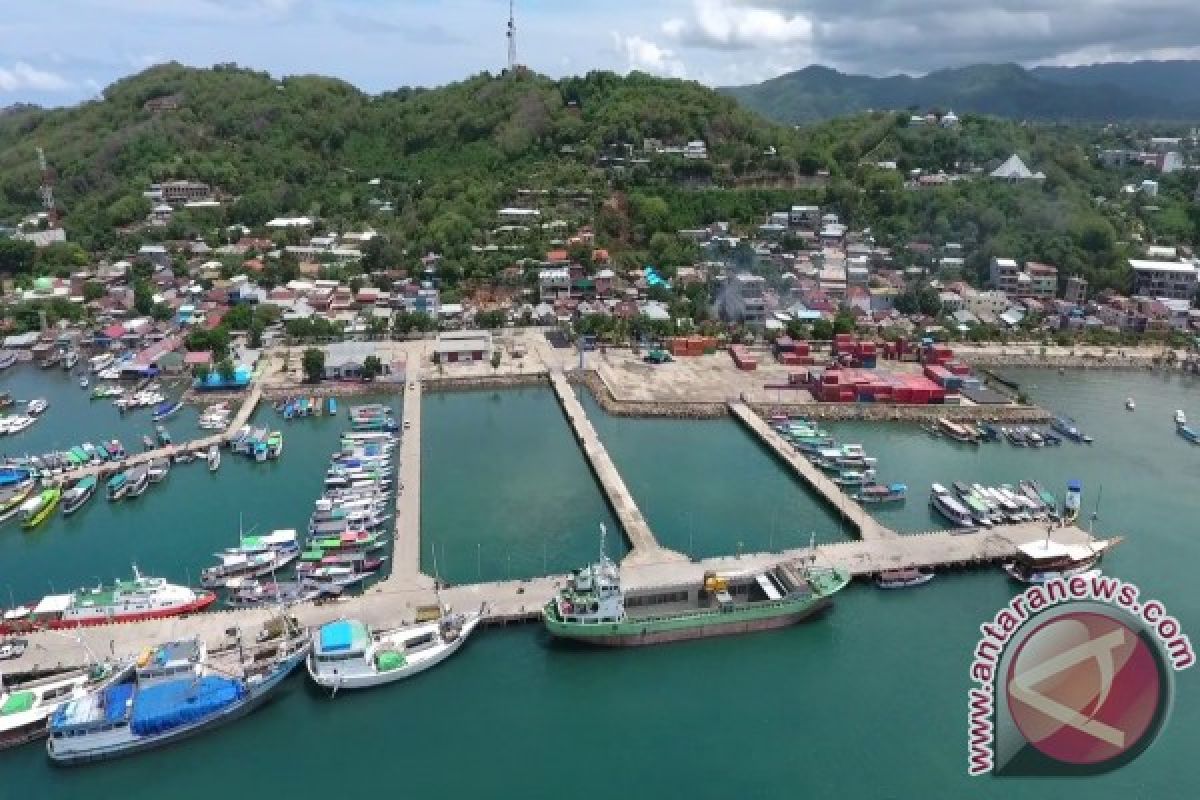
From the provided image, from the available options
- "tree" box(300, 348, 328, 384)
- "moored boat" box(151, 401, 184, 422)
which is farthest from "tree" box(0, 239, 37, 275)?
"tree" box(300, 348, 328, 384)

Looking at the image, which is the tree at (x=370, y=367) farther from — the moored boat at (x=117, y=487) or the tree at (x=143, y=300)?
the tree at (x=143, y=300)

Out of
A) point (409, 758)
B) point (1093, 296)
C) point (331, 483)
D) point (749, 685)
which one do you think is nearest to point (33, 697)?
point (409, 758)

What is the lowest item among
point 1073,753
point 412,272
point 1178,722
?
point 1178,722

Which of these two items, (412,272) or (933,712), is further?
(412,272)

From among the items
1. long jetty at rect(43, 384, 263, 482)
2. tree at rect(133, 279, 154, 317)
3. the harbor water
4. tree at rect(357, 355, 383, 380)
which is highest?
tree at rect(133, 279, 154, 317)

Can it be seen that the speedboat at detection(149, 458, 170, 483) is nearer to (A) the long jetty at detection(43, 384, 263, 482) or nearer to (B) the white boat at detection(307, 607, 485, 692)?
(A) the long jetty at detection(43, 384, 263, 482)

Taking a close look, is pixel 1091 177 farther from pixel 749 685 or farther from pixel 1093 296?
pixel 749 685

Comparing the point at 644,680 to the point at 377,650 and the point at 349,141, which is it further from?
Answer: the point at 349,141

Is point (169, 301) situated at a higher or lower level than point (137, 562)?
higher
